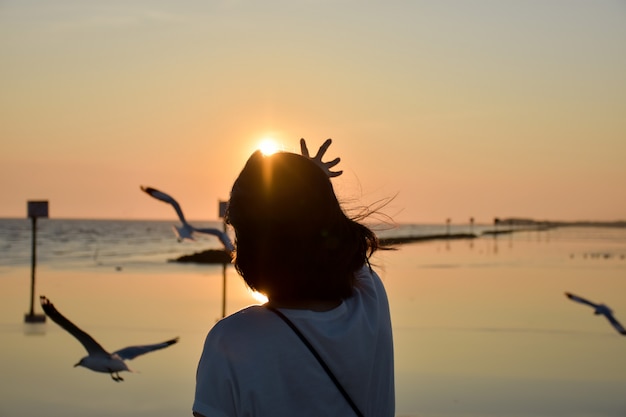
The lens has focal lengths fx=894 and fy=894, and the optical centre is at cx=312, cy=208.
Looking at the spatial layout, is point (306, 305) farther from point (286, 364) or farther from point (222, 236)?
point (222, 236)

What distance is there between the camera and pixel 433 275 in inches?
755

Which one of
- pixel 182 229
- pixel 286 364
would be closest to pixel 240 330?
pixel 286 364

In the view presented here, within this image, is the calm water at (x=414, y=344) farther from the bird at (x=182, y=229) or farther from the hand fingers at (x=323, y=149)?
the bird at (x=182, y=229)

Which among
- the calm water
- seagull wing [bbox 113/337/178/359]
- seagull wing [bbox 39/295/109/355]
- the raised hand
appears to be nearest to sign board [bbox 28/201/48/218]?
the calm water

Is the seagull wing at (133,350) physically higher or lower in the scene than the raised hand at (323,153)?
lower

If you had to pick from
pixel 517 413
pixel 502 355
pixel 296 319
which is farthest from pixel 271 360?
pixel 502 355

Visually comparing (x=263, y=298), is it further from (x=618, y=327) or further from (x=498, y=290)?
(x=498, y=290)

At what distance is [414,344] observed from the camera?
29.7 ft

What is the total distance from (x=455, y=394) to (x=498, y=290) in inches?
359

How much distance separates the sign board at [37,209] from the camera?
12938 millimetres

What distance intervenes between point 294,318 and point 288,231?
0.52ft

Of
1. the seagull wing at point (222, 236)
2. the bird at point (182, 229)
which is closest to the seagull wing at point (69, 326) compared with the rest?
the bird at point (182, 229)

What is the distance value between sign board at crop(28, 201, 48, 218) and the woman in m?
11.9

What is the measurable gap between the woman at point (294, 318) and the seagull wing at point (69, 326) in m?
1.54
